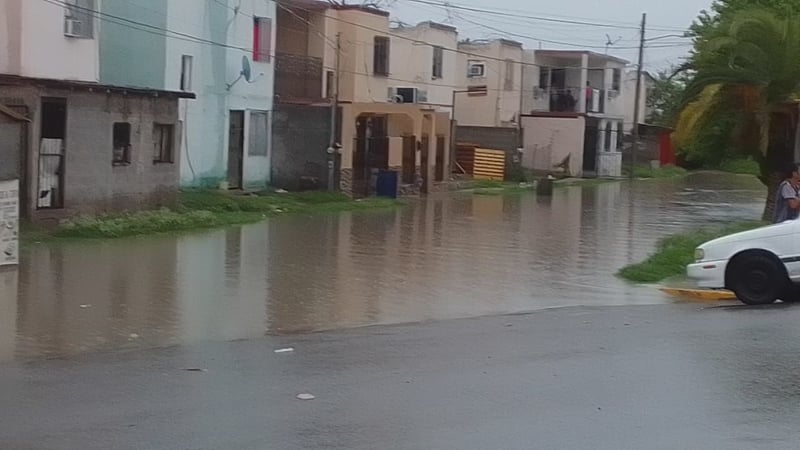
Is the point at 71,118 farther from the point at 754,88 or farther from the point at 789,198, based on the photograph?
the point at 754,88

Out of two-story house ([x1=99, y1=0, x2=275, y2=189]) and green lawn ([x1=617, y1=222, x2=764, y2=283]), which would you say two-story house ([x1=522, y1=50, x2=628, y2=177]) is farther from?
green lawn ([x1=617, y1=222, x2=764, y2=283])

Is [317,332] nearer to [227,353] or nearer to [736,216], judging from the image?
[227,353]

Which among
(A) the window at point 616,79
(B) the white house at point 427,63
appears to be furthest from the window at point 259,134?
(A) the window at point 616,79

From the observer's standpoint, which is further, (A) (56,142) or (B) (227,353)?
(A) (56,142)

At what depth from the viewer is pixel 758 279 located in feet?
52.9

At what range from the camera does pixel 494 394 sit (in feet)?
31.9

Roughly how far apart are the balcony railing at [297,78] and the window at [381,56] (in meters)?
4.75

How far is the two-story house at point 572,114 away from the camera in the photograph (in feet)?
214

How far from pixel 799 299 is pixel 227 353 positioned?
8163 millimetres

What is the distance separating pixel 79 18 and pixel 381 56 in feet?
73.4

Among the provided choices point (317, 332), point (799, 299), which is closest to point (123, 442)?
point (317, 332)

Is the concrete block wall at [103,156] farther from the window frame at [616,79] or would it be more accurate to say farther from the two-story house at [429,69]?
the window frame at [616,79]

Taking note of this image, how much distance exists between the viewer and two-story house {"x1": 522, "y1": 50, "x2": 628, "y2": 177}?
6519 centimetres

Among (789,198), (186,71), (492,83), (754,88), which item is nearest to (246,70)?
(186,71)
